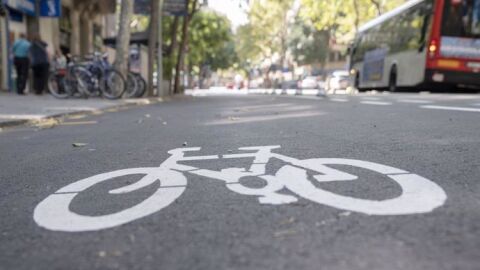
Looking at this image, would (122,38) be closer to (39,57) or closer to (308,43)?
(39,57)

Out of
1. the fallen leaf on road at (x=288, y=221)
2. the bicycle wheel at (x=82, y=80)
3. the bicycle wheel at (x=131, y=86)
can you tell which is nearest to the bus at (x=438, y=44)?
the bicycle wheel at (x=131, y=86)

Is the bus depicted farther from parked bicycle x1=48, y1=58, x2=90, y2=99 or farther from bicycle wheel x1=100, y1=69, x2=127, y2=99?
parked bicycle x1=48, y1=58, x2=90, y2=99

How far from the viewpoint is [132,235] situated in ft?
6.91

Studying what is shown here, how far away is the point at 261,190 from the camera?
2.71m

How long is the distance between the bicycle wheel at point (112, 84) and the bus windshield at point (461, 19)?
9851mm

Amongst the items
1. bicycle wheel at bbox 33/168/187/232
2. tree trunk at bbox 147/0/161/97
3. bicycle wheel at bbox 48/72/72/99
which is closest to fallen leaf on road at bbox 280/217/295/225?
bicycle wheel at bbox 33/168/187/232

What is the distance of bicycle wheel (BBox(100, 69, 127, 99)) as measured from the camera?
15.2m

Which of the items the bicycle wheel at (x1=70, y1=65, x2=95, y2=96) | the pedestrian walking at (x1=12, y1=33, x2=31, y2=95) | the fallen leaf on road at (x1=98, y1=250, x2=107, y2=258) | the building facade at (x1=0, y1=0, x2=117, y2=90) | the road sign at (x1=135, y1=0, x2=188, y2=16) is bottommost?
the bicycle wheel at (x1=70, y1=65, x2=95, y2=96)

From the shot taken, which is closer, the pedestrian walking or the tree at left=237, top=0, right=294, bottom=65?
the pedestrian walking

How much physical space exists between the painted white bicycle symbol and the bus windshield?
45.9 feet

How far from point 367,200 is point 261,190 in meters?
0.56

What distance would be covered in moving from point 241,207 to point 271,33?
66.6 metres

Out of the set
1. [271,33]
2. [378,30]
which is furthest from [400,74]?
[271,33]

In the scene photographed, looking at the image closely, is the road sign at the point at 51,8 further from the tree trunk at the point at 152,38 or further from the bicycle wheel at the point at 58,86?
the bicycle wheel at the point at 58,86
